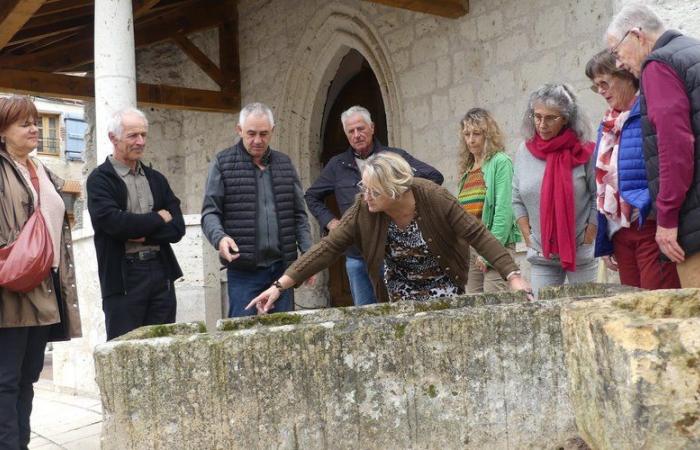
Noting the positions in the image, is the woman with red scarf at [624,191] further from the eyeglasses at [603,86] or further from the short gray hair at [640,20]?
the short gray hair at [640,20]

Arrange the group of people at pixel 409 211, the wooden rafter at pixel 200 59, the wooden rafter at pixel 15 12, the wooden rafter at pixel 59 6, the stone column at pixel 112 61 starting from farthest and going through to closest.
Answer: the wooden rafter at pixel 200 59, the wooden rafter at pixel 59 6, the wooden rafter at pixel 15 12, the stone column at pixel 112 61, the group of people at pixel 409 211

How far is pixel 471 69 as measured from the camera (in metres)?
5.79

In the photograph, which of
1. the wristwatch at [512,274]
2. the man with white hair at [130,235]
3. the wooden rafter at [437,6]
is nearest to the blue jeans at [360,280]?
the man with white hair at [130,235]

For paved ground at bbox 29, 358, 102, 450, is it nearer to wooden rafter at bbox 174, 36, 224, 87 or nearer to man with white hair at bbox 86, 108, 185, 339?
man with white hair at bbox 86, 108, 185, 339

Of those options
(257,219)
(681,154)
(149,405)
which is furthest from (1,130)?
(681,154)

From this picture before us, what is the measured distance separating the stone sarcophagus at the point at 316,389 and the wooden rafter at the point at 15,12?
460cm

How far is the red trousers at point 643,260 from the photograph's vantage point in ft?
8.65

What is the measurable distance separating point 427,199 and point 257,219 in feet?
3.43

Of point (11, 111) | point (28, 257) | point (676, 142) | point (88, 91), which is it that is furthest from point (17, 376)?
point (88, 91)

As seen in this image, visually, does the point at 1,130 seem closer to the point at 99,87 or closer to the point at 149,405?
the point at 149,405

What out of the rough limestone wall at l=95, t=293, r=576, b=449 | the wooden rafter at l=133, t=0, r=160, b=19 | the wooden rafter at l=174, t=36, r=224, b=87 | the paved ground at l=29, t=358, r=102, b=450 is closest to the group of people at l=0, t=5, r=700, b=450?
the rough limestone wall at l=95, t=293, r=576, b=449

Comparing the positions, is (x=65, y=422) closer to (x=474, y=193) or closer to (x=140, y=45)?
(x=474, y=193)

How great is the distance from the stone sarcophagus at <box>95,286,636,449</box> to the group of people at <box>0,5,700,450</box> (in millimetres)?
788

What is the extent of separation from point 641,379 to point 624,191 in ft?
5.40
